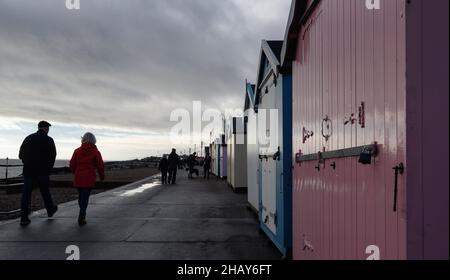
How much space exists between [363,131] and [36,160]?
7326mm

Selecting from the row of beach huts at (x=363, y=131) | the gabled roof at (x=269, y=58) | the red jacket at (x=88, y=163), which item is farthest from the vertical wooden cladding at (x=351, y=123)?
the red jacket at (x=88, y=163)

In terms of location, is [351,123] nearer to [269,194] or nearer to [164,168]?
[269,194]

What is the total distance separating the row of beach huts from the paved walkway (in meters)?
1.17

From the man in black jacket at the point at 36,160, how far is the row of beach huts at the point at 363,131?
4827 millimetres

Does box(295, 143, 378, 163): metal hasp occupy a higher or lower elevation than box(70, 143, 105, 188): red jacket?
higher

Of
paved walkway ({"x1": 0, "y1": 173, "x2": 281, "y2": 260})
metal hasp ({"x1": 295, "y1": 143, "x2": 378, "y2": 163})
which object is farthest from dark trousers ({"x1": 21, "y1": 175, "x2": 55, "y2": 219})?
metal hasp ({"x1": 295, "y1": 143, "x2": 378, "y2": 163})

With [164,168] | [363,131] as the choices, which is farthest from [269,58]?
[164,168]

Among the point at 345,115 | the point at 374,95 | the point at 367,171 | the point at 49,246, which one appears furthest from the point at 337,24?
the point at 49,246

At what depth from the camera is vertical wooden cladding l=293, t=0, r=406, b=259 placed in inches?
109

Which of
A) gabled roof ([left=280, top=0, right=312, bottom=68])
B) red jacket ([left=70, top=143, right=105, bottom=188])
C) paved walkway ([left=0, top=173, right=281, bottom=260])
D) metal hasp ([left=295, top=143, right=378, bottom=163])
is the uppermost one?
gabled roof ([left=280, top=0, right=312, bottom=68])

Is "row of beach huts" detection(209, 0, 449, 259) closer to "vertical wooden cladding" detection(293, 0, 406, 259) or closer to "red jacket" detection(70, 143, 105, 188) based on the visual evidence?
"vertical wooden cladding" detection(293, 0, 406, 259)

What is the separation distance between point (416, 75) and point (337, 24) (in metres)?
1.86

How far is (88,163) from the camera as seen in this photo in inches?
364

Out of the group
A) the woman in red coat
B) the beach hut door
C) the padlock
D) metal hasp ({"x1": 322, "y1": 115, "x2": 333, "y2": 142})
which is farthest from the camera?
the woman in red coat
